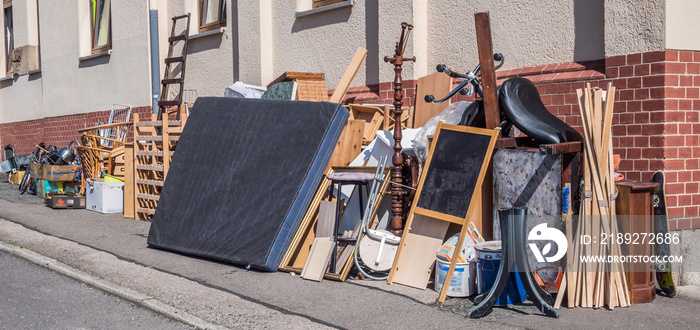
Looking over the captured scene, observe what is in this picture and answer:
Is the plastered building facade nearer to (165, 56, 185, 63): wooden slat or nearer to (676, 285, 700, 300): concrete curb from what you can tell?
(165, 56, 185, 63): wooden slat

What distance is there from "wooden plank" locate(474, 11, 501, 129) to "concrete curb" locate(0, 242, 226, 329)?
10.0 ft

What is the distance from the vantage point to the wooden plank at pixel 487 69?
20.5 feet

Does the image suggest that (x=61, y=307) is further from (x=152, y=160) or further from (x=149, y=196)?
(x=152, y=160)

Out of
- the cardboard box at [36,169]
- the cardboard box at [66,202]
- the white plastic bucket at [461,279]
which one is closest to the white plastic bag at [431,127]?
the white plastic bucket at [461,279]

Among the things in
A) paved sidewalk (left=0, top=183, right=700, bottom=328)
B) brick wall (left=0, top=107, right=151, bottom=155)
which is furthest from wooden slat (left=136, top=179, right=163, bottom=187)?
brick wall (left=0, top=107, right=151, bottom=155)

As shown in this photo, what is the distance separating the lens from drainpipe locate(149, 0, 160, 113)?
13938mm

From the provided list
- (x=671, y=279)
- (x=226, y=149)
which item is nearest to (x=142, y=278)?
(x=226, y=149)

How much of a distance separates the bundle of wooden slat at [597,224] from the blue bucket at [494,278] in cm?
34

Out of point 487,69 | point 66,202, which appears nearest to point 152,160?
point 66,202

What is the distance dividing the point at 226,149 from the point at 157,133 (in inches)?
138

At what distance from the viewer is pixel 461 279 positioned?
19.2 ft

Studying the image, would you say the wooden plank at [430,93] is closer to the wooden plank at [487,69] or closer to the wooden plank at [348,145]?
the wooden plank at [348,145]

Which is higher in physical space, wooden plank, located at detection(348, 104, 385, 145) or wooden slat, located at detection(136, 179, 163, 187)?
wooden plank, located at detection(348, 104, 385, 145)

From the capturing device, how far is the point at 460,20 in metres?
8.64
